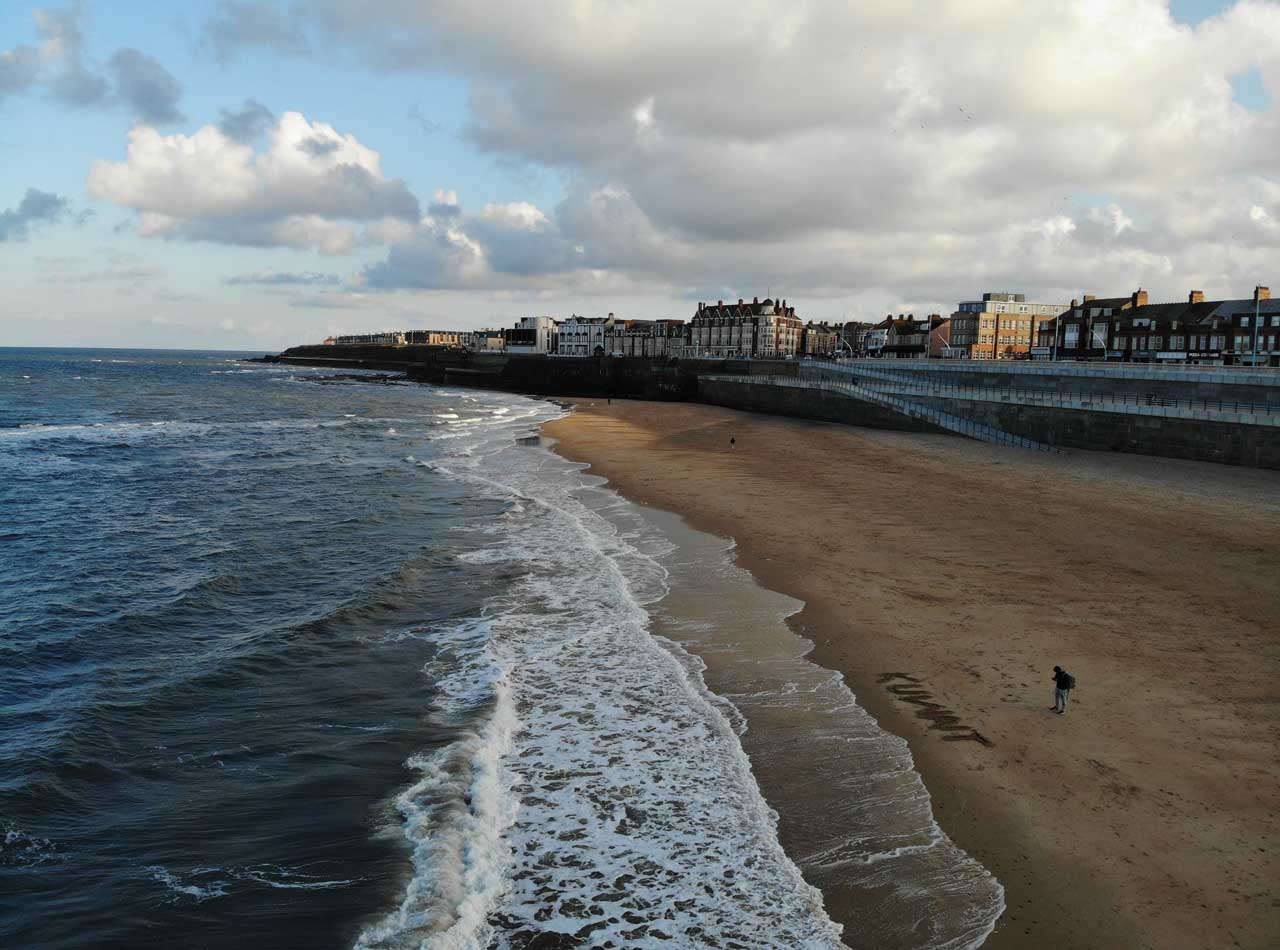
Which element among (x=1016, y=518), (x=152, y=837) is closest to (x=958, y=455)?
(x=1016, y=518)

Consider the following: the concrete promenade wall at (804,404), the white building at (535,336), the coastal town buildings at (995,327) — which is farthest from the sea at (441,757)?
the white building at (535,336)

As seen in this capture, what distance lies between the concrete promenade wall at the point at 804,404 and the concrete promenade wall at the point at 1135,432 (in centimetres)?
408

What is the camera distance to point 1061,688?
410 inches

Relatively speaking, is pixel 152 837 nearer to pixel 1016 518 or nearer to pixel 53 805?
pixel 53 805

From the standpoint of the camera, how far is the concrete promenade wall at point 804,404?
48806 mm

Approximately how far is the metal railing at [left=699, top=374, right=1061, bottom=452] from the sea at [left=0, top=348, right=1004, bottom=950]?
26509mm

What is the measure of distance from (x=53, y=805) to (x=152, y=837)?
1.62 meters

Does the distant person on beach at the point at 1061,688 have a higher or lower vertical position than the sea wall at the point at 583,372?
lower

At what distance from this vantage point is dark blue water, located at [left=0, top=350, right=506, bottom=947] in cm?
761

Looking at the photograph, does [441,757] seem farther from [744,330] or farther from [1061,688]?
[744,330]

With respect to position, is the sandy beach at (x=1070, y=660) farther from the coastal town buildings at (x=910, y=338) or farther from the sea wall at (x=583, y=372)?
the coastal town buildings at (x=910, y=338)

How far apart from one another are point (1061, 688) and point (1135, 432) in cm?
3050

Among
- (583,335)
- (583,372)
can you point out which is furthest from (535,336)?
(583,372)

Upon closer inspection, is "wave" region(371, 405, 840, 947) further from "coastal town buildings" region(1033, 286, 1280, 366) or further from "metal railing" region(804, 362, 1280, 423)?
"coastal town buildings" region(1033, 286, 1280, 366)
